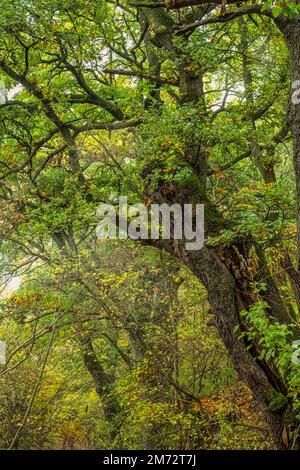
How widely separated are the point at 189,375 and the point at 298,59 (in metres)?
8.32

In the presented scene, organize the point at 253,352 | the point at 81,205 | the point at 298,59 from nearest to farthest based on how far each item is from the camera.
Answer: the point at 298,59
the point at 253,352
the point at 81,205

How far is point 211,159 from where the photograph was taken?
8891mm

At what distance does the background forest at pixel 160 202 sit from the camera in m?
6.05

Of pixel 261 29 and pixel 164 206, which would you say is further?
pixel 261 29

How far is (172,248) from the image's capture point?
285 inches

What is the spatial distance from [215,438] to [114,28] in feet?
25.7

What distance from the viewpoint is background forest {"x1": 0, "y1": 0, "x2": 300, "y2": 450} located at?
6047 millimetres

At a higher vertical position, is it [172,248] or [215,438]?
[172,248]

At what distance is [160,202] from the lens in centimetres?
719

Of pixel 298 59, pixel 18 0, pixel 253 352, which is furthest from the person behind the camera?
pixel 18 0
